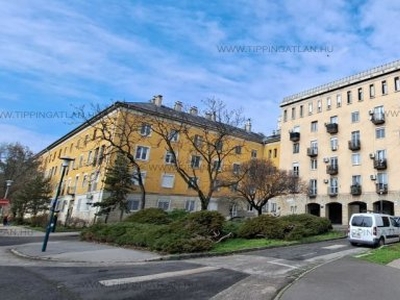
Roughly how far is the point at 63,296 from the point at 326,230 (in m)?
20.4

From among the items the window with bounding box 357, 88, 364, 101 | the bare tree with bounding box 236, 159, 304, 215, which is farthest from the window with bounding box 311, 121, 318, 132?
the bare tree with bounding box 236, 159, 304, 215

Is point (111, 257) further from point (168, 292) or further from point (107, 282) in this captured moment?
point (168, 292)

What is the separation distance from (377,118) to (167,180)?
88.6 ft

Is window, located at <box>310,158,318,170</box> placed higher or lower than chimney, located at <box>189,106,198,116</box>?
lower

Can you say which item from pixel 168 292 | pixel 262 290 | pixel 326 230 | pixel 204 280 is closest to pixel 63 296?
pixel 168 292

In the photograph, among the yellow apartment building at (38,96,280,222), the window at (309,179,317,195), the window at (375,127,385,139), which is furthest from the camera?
the window at (309,179,317,195)

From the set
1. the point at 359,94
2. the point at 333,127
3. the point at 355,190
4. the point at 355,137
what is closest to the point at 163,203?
the point at 355,190

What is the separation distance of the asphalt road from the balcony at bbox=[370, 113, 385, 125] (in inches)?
1281

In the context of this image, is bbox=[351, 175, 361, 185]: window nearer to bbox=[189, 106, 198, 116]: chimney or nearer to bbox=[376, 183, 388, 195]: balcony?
bbox=[376, 183, 388, 195]: balcony

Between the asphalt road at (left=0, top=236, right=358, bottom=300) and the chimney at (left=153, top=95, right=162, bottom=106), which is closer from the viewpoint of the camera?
the asphalt road at (left=0, top=236, right=358, bottom=300)

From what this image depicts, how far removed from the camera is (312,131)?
5038 centimetres

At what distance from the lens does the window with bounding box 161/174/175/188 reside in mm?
46272

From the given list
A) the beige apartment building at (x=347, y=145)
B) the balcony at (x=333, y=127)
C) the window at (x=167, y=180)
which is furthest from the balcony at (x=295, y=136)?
the window at (x=167, y=180)

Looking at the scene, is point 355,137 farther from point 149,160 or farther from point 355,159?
point 149,160
